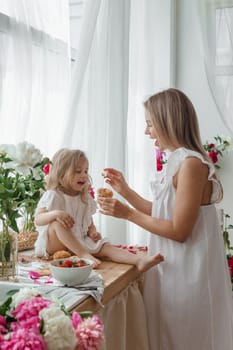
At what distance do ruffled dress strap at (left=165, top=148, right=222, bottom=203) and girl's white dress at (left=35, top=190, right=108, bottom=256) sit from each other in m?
0.34

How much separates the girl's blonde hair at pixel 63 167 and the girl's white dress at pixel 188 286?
1.02 ft

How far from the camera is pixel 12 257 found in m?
1.64

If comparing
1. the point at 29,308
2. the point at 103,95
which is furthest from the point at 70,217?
the point at 29,308

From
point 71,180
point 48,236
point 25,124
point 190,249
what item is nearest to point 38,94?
point 25,124

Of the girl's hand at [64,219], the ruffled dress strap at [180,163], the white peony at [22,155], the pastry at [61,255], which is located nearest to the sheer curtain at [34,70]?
the white peony at [22,155]

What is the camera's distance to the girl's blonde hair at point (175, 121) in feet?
6.17

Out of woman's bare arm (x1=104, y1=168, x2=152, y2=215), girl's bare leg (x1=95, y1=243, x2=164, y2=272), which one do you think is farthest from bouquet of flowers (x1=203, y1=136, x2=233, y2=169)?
girl's bare leg (x1=95, y1=243, x2=164, y2=272)

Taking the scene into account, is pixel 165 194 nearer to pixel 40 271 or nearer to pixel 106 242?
pixel 106 242

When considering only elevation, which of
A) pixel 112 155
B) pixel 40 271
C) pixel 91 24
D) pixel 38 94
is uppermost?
pixel 91 24

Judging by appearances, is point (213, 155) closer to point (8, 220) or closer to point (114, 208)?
point (114, 208)

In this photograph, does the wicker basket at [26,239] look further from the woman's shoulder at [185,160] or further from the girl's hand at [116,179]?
the woman's shoulder at [185,160]

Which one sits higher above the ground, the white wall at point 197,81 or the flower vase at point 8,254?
the white wall at point 197,81

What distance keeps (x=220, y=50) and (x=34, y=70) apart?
1.46 metres

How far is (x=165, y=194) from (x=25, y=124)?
57 centimetres
